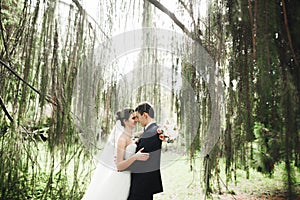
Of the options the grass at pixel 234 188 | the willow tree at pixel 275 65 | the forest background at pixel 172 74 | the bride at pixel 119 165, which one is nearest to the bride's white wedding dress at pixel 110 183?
the bride at pixel 119 165

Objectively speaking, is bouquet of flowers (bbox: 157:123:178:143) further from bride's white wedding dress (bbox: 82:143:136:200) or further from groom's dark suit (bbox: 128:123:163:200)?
bride's white wedding dress (bbox: 82:143:136:200)

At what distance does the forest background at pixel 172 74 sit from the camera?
2.12 feet

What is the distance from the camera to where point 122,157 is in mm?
1880

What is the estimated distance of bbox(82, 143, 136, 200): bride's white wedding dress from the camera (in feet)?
6.27

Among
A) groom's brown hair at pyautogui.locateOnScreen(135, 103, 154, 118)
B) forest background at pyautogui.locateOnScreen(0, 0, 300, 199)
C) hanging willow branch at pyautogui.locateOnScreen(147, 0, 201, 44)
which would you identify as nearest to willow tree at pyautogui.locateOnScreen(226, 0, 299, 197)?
forest background at pyautogui.locateOnScreen(0, 0, 300, 199)

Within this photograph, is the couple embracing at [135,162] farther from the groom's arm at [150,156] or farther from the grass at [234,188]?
the grass at [234,188]

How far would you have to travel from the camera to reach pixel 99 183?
2.12 metres

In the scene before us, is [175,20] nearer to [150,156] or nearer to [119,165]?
[150,156]

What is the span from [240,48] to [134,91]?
52 centimetres

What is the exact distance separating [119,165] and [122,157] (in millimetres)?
44

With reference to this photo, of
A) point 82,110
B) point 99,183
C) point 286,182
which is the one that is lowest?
point 99,183

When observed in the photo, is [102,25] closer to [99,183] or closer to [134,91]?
[134,91]

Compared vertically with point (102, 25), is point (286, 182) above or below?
below

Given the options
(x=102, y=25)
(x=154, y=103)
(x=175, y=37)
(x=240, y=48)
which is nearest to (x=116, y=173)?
(x=154, y=103)
